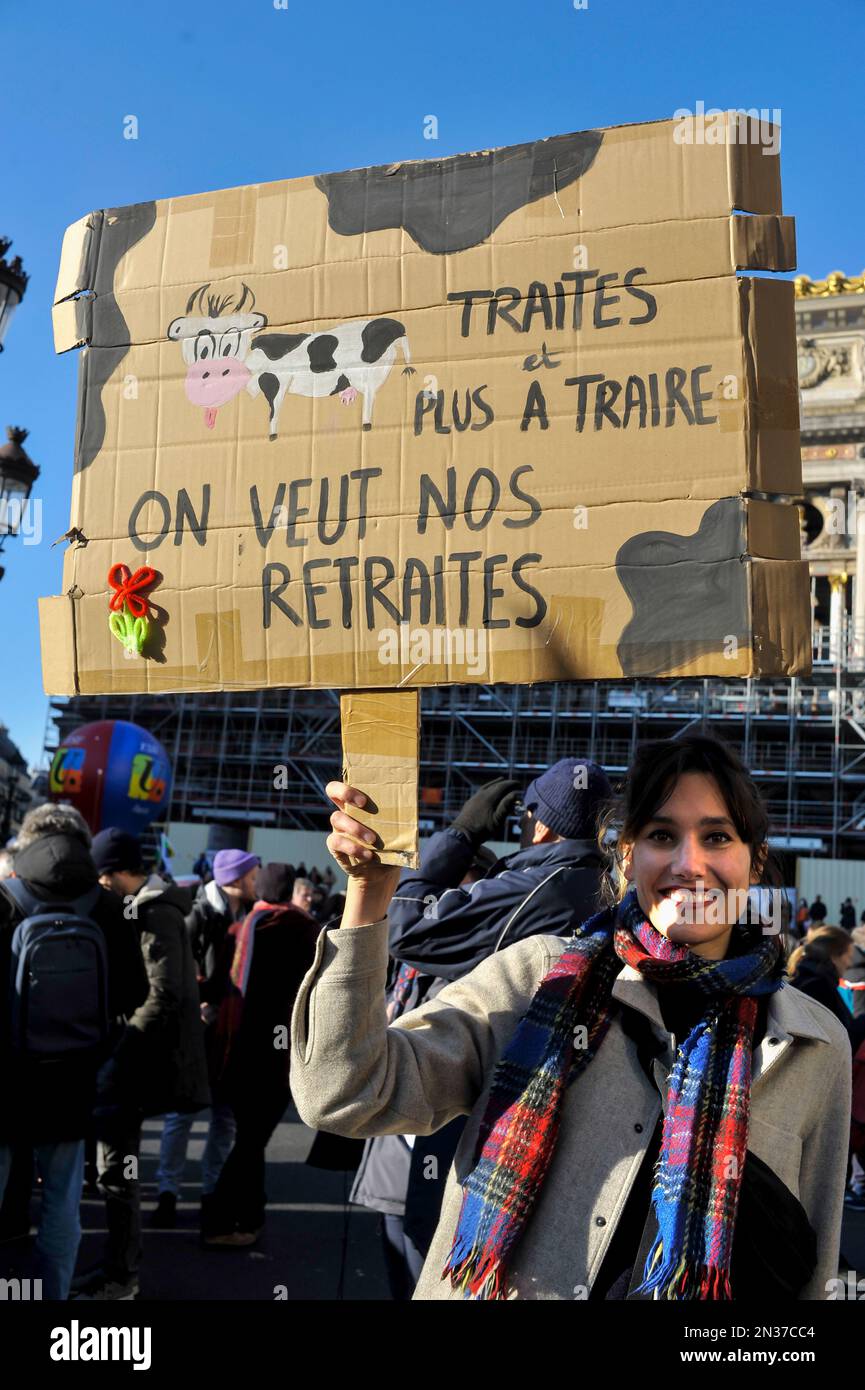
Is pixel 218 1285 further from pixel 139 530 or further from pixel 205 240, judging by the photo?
pixel 205 240

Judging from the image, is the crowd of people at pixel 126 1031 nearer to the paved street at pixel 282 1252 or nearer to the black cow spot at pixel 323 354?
the paved street at pixel 282 1252

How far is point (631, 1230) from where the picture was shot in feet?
5.66

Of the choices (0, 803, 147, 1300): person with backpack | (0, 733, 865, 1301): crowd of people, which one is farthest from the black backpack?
(0, 733, 865, 1301): crowd of people

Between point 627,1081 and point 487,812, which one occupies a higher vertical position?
point 487,812

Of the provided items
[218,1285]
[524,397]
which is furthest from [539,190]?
[218,1285]

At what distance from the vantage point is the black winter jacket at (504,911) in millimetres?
2756

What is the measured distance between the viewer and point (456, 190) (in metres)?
2.20

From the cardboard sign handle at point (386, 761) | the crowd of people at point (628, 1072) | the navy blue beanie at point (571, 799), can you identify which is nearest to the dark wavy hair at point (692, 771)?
the crowd of people at point (628, 1072)

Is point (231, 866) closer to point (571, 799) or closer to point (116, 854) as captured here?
A: point (116, 854)

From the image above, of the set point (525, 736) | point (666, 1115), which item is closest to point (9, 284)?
point (666, 1115)

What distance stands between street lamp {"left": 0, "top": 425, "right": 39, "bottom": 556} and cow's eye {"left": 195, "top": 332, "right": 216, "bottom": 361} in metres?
4.47

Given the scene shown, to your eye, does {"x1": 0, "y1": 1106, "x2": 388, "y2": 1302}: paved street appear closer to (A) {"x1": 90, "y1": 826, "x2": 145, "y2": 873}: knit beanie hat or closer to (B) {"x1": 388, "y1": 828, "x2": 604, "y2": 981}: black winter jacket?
(A) {"x1": 90, "y1": 826, "x2": 145, "y2": 873}: knit beanie hat

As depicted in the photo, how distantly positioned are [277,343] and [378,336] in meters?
0.21

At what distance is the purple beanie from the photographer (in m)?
6.46
